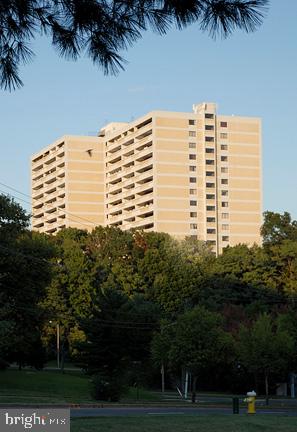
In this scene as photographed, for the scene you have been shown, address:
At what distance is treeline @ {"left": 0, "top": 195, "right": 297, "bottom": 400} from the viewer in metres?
51.1

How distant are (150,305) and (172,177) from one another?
8109 cm

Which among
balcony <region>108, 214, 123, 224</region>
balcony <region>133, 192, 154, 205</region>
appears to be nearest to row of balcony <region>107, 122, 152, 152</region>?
balcony <region>133, 192, 154, 205</region>

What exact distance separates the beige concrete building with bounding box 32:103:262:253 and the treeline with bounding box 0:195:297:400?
45.7 m

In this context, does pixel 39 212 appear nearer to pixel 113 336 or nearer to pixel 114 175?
pixel 114 175

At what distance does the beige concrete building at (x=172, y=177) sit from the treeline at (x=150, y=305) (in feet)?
150

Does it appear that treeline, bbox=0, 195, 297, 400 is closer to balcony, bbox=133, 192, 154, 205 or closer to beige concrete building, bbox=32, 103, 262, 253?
balcony, bbox=133, 192, 154, 205

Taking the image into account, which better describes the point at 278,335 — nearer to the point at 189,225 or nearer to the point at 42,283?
the point at 42,283

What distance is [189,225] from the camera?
152 metres

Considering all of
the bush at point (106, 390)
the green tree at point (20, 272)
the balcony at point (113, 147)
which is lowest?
the bush at point (106, 390)

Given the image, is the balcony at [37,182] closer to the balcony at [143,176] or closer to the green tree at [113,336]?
the balcony at [143,176]

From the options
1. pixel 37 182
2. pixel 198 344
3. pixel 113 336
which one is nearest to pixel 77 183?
pixel 37 182

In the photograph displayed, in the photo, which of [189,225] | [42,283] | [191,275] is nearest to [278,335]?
[42,283]

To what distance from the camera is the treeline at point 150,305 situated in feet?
168

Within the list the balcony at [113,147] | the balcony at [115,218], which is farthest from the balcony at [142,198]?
the balcony at [113,147]
